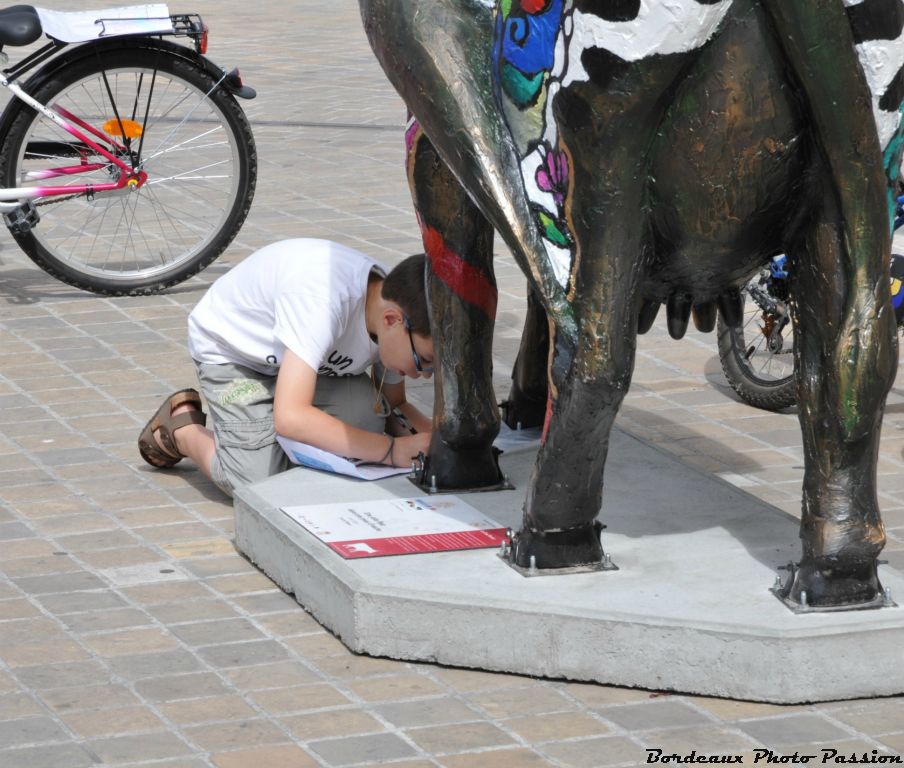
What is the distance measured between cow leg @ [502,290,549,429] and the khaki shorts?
1.46 ft

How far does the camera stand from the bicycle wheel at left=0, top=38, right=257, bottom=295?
7965mm

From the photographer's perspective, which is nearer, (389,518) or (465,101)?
(465,101)

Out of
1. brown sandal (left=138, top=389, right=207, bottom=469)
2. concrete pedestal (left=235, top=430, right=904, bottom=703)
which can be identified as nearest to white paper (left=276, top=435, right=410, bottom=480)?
concrete pedestal (left=235, top=430, right=904, bottom=703)

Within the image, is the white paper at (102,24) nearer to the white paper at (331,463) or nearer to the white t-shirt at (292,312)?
the white t-shirt at (292,312)

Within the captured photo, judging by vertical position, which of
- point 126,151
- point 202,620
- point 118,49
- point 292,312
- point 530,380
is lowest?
point 202,620

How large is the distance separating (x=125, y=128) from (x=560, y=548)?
434cm

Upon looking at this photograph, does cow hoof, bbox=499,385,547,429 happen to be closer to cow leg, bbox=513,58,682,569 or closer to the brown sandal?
the brown sandal

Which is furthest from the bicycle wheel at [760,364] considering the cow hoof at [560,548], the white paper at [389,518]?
the cow hoof at [560,548]

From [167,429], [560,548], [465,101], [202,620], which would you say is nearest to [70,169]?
[167,429]

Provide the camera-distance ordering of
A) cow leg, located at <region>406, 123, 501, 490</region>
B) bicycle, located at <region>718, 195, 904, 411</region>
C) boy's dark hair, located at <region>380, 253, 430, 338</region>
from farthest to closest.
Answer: bicycle, located at <region>718, 195, 904, 411</region>, boy's dark hair, located at <region>380, 253, 430, 338</region>, cow leg, located at <region>406, 123, 501, 490</region>

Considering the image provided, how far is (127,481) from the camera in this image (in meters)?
5.81

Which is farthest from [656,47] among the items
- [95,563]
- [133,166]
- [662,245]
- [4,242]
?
[4,242]

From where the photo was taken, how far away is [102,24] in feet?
25.7

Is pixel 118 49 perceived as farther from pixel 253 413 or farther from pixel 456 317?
pixel 456 317
